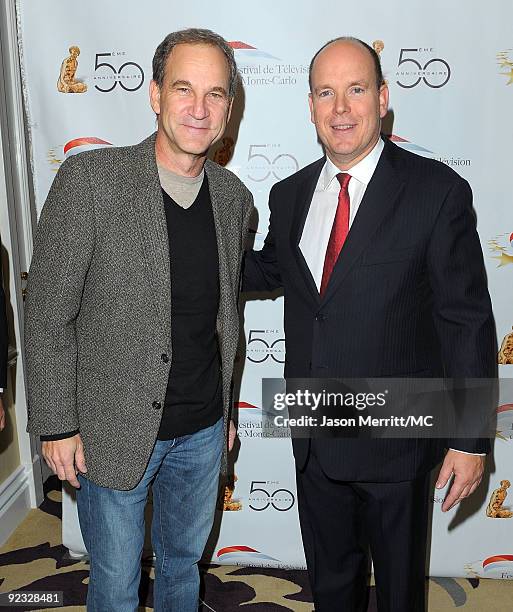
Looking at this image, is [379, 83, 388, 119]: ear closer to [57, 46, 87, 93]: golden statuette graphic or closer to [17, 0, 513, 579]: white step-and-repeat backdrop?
[17, 0, 513, 579]: white step-and-repeat backdrop

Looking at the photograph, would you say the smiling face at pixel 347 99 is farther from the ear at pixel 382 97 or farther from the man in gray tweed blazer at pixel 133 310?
the man in gray tweed blazer at pixel 133 310

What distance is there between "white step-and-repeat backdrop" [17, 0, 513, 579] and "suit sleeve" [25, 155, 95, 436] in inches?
46.9

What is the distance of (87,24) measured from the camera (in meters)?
3.01

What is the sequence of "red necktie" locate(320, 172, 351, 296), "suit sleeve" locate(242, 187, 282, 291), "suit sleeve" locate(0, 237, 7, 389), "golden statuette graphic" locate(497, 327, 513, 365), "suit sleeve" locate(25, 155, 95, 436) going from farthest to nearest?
"golden statuette graphic" locate(497, 327, 513, 365)
"suit sleeve" locate(242, 187, 282, 291)
"suit sleeve" locate(0, 237, 7, 389)
"red necktie" locate(320, 172, 351, 296)
"suit sleeve" locate(25, 155, 95, 436)

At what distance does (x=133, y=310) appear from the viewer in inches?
80.7

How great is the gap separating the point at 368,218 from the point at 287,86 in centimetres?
110

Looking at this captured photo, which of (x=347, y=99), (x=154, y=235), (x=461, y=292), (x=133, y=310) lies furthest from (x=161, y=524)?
(x=347, y=99)

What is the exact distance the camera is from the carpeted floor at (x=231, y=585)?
311cm

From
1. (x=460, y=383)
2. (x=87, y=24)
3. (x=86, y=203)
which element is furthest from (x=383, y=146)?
(x=87, y=24)

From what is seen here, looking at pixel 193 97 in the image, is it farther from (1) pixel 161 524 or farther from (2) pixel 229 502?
(2) pixel 229 502

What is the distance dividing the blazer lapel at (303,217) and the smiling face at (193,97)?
476 mm

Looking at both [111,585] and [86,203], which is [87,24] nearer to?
[86,203]

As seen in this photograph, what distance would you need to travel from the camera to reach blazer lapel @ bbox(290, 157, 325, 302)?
2318 mm

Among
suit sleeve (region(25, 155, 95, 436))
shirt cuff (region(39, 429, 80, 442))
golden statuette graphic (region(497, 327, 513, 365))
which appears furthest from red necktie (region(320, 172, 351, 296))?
golden statuette graphic (region(497, 327, 513, 365))
